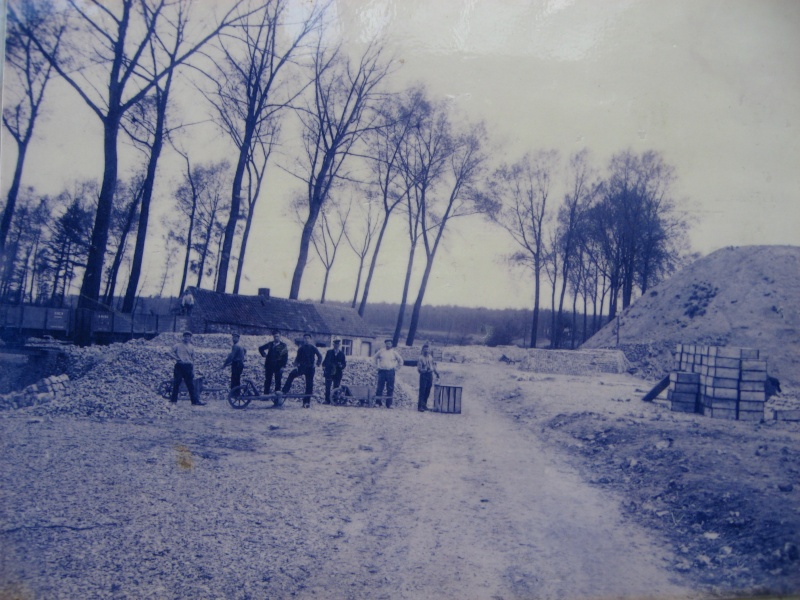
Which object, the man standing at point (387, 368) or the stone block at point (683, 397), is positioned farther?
the man standing at point (387, 368)

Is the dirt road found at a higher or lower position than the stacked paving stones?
lower

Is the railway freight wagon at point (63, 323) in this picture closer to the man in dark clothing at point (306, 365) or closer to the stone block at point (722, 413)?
the man in dark clothing at point (306, 365)

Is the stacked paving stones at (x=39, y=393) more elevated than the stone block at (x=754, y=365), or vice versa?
the stone block at (x=754, y=365)

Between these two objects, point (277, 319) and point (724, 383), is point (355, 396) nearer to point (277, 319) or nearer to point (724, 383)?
point (724, 383)

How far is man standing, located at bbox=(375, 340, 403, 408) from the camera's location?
39.8 feet

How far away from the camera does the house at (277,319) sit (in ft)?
56.9

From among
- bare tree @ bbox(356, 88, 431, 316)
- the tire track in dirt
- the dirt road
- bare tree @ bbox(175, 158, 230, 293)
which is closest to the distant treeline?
bare tree @ bbox(356, 88, 431, 316)

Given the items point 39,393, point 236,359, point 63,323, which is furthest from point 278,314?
point 39,393

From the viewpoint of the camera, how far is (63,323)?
8219 millimetres

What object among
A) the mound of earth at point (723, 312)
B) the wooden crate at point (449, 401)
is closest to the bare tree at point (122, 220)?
the wooden crate at point (449, 401)

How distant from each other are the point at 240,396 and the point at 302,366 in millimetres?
1649

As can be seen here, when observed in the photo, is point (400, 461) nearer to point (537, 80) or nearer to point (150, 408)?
point (150, 408)

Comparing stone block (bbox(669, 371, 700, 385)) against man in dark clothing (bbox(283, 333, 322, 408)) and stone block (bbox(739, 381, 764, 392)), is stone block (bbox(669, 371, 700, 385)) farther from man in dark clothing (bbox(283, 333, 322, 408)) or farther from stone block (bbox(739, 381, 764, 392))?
man in dark clothing (bbox(283, 333, 322, 408))

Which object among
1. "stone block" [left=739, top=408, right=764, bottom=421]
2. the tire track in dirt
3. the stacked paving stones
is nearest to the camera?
the tire track in dirt
